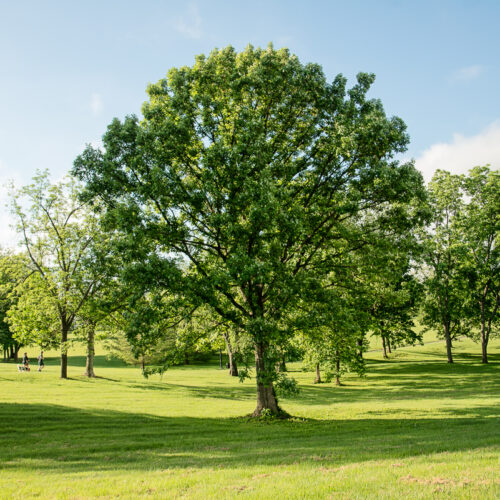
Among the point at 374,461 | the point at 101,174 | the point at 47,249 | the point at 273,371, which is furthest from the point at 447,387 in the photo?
the point at 47,249

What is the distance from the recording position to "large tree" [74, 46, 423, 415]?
1755 centimetres

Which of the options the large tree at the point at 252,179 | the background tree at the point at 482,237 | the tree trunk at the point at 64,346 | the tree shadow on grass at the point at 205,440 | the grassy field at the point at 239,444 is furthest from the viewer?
the background tree at the point at 482,237

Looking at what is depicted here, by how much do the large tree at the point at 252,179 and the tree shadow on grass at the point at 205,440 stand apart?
3085mm

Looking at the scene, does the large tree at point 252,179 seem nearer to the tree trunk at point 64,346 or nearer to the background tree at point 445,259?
the tree trunk at point 64,346

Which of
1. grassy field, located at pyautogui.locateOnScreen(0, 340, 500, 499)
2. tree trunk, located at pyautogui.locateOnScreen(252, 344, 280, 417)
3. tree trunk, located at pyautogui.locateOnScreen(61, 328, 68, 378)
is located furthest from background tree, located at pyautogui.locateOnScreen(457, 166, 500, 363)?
tree trunk, located at pyautogui.locateOnScreen(61, 328, 68, 378)

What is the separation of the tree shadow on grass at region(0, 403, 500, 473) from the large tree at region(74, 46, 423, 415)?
10.1ft

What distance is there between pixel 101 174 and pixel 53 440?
10889 mm

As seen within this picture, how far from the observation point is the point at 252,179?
58.0ft

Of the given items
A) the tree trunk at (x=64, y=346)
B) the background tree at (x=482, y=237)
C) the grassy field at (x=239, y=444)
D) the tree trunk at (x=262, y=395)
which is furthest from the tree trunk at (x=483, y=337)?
the tree trunk at (x=64, y=346)

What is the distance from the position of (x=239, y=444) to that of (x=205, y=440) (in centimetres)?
169

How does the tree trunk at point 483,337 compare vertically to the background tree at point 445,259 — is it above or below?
below

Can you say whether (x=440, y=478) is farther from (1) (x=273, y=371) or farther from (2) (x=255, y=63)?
(2) (x=255, y=63)

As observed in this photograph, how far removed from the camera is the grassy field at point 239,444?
27.3ft

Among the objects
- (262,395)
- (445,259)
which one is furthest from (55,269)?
(445,259)
